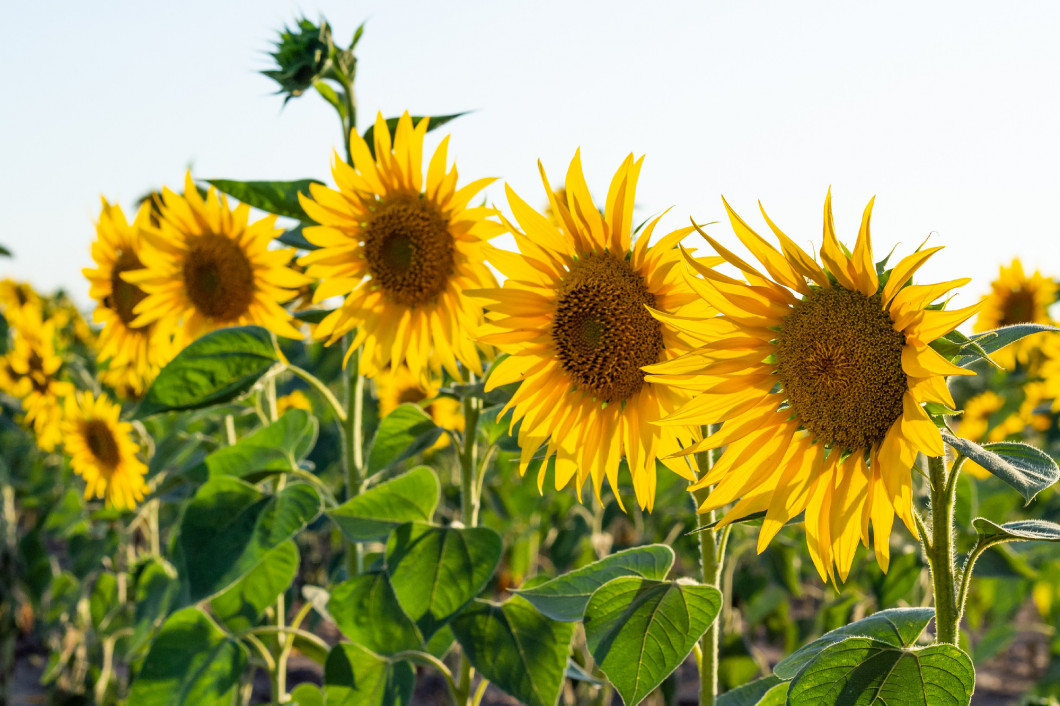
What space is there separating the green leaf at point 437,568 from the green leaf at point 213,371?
45 centimetres

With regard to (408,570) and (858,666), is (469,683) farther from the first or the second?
(858,666)

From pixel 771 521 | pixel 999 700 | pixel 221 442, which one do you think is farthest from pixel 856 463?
pixel 999 700

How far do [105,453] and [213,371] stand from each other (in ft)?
6.12

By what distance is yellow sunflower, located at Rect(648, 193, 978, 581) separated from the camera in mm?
828

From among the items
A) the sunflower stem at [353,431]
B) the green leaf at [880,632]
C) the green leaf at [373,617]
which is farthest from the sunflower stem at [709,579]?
the sunflower stem at [353,431]

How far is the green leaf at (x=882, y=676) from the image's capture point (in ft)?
2.55

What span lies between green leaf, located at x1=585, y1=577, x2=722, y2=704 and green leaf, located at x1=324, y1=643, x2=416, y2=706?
57cm

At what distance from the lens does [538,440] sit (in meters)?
1.19

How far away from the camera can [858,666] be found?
822mm

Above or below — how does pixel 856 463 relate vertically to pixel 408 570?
above

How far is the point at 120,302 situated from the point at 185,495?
1.87 ft

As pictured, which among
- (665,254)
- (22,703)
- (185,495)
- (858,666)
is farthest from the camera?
(22,703)

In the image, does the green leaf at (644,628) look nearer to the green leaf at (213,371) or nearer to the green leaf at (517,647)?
the green leaf at (517,647)

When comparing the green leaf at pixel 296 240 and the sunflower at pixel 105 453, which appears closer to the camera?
the green leaf at pixel 296 240
